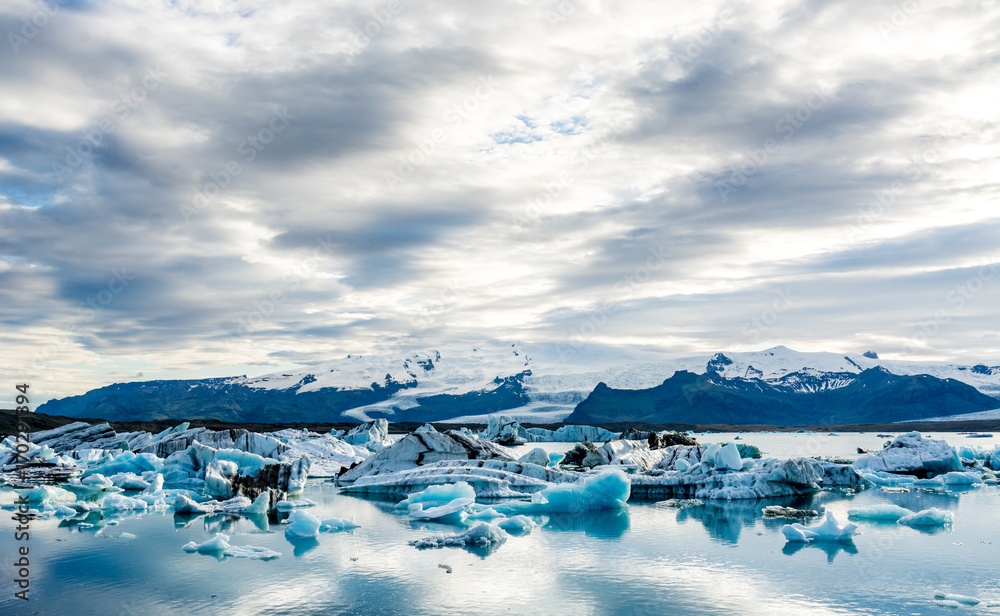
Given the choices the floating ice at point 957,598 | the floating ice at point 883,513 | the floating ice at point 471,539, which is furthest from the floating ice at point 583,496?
the floating ice at point 957,598

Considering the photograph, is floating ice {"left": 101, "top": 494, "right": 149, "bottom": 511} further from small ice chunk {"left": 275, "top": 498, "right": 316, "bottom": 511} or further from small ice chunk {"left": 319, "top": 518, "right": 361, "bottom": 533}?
small ice chunk {"left": 319, "top": 518, "right": 361, "bottom": 533}

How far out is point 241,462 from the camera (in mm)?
25312

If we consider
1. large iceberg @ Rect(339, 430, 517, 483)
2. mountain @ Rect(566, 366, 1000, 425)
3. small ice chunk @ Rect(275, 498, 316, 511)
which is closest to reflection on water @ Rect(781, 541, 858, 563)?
small ice chunk @ Rect(275, 498, 316, 511)

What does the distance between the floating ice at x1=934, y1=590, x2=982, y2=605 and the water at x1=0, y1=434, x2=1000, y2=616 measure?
0.11 metres

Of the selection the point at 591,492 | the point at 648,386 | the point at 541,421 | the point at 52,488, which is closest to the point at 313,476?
the point at 52,488

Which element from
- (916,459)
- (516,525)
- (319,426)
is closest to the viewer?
(516,525)

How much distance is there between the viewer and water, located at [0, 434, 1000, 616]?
8711 millimetres

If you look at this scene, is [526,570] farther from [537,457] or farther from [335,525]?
[537,457]

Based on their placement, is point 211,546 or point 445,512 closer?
point 211,546

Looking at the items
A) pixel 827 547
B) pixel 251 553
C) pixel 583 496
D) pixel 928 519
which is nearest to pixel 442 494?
pixel 583 496

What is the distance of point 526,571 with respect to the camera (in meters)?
10.5

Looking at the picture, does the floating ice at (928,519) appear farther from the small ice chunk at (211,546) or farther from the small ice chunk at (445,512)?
the small ice chunk at (211,546)

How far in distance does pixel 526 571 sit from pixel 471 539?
2437 millimetres

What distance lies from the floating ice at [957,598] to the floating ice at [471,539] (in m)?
6.77
